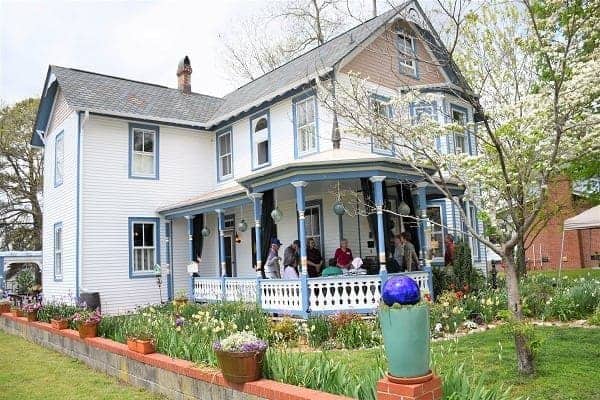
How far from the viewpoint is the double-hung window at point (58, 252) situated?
16562 millimetres

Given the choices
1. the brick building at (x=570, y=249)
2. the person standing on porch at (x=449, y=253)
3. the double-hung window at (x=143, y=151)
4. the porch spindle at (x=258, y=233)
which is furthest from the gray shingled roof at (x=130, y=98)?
the brick building at (x=570, y=249)

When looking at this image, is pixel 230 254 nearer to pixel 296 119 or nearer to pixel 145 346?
pixel 296 119

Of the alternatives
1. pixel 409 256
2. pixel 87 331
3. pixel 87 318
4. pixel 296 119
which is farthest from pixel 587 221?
pixel 87 331

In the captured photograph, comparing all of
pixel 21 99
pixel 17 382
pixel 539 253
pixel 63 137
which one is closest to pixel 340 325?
pixel 17 382

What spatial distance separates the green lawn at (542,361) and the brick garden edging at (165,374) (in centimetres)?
103

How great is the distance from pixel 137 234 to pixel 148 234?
41 cm

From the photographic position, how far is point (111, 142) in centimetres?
1595

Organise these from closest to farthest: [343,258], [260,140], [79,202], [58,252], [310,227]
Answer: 1. [343,258]
2. [310,227]
3. [79,202]
4. [260,140]
5. [58,252]

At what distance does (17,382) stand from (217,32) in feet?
77.5

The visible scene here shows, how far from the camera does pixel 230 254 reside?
1716 cm

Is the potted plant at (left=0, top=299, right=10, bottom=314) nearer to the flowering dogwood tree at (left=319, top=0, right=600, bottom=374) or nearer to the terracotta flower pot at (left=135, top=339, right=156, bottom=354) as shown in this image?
the terracotta flower pot at (left=135, top=339, right=156, bottom=354)

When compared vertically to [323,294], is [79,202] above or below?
above

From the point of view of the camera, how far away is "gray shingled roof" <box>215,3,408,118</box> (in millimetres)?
13633

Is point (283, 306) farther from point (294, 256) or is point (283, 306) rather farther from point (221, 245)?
point (221, 245)
